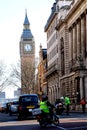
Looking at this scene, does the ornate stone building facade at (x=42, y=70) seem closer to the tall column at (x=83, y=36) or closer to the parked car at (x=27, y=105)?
the tall column at (x=83, y=36)

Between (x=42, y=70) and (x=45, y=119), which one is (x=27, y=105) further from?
(x=42, y=70)

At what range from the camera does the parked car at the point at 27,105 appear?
122 feet

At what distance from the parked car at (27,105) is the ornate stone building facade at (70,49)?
26.5 metres

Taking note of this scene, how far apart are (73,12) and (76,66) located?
10268 mm

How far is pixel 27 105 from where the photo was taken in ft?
122

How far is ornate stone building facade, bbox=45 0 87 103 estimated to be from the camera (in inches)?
2552

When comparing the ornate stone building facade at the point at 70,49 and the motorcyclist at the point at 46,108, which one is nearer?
the motorcyclist at the point at 46,108

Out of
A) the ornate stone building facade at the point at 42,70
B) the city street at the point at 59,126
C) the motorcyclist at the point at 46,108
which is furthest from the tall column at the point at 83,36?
the ornate stone building facade at the point at 42,70

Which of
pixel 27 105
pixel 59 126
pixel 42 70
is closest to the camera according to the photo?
pixel 59 126

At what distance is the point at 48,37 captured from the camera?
106812mm

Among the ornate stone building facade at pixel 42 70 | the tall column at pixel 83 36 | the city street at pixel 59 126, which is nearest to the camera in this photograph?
the city street at pixel 59 126

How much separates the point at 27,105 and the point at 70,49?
1575 inches

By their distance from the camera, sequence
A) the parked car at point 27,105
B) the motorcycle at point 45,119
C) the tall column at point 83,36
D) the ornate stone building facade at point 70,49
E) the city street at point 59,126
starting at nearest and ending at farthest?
the city street at point 59,126 < the motorcycle at point 45,119 < the parked car at point 27,105 < the ornate stone building facade at point 70,49 < the tall column at point 83,36

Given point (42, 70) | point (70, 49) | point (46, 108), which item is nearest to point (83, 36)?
point (70, 49)
